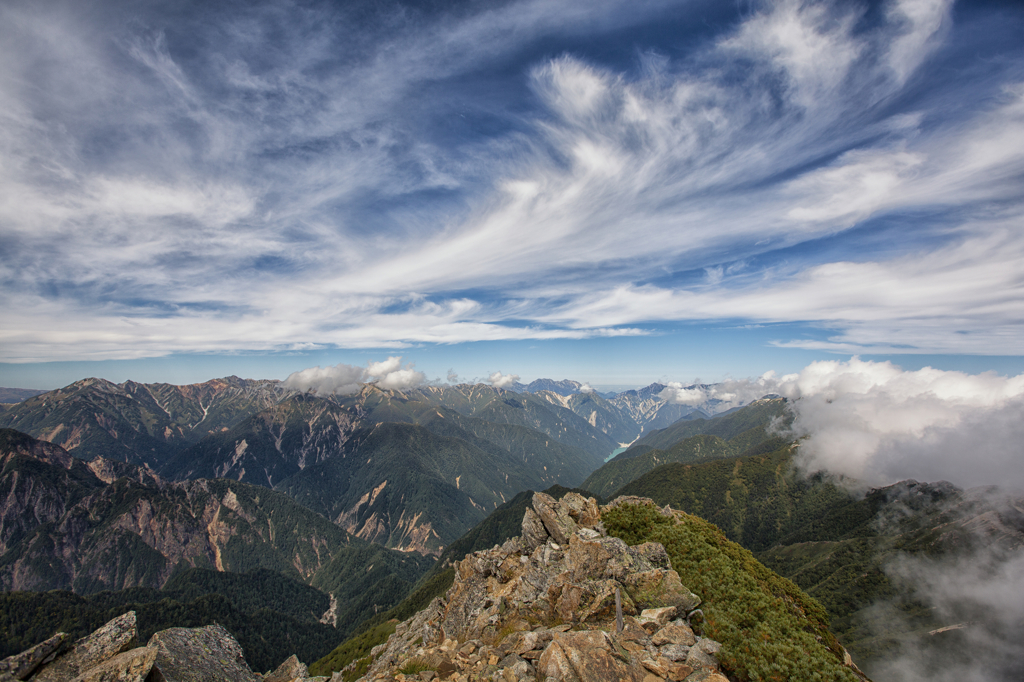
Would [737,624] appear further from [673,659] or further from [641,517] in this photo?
[641,517]

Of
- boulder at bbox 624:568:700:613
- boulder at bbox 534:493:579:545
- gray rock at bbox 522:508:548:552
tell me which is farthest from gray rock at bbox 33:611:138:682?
boulder at bbox 534:493:579:545

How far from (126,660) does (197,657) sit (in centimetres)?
798

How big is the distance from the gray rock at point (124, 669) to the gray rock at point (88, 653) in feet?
2.93

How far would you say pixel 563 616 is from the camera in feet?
95.9

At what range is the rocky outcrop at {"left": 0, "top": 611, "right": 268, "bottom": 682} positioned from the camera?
580 inches

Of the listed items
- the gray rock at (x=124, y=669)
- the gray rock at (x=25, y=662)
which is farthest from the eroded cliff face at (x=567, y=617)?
the gray rock at (x=25, y=662)

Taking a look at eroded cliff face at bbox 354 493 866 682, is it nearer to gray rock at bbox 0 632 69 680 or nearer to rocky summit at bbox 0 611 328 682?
rocky summit at bbox 0 611 328 682

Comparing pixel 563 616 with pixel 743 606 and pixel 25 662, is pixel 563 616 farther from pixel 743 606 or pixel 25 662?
pixel 25 662

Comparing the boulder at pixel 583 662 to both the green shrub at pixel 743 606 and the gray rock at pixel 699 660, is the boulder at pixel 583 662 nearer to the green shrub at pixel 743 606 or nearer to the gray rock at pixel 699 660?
the gray rock at pixel 699 660

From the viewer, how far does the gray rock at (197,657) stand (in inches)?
731

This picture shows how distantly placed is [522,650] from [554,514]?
981 inches

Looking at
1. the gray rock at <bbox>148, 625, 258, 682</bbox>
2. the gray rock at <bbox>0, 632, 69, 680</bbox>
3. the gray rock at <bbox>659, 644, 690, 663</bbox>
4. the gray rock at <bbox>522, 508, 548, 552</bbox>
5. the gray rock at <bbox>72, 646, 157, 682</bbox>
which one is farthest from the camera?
the gray rock at <bbox>522, 508, 548, 552</bbox>

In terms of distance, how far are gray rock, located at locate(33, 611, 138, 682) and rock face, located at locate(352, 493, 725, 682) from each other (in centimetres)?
1374

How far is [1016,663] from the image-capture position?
123500mm
